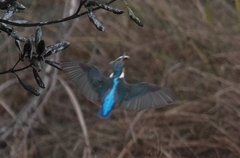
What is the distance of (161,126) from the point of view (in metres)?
3.24

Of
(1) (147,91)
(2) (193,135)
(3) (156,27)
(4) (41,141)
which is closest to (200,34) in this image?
(3) (156,27)

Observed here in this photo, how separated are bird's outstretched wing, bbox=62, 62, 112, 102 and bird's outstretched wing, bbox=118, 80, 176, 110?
0.07 meters

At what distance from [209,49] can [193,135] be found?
0.58 meters

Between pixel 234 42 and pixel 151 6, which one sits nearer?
pixel 234 42

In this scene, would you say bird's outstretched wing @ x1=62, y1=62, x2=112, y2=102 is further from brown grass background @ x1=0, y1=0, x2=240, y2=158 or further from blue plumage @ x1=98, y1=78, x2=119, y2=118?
brown grass background @ x1=0, y1=0, x2=240, y2=158

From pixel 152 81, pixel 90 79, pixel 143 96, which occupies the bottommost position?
pixel 152 81

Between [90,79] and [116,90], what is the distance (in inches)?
4.9

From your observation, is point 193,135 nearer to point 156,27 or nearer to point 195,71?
point 195,71

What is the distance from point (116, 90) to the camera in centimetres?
212

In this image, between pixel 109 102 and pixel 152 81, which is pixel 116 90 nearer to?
pixel 109 102

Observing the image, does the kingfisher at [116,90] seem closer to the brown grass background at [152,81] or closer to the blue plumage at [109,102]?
the blue plumage at [109,102]

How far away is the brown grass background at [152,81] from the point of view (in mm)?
3072

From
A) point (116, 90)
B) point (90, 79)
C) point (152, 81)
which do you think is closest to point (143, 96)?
point (116, 90)

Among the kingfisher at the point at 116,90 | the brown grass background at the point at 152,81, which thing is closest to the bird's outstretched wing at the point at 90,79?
the kingfisher at the point at 116,90
